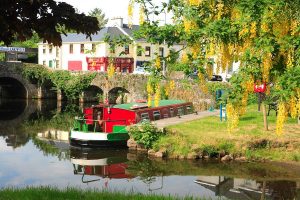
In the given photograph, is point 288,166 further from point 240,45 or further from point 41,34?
point 41,34

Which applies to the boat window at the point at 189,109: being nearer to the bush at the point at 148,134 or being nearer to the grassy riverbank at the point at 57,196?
the bush at the point at 148,134

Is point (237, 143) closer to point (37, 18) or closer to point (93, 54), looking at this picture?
point (37, 18)

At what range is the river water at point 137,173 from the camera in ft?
60.1

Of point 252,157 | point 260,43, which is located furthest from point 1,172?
point 260,43

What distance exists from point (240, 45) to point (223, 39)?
2.80 feet

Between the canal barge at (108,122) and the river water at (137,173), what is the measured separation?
0.62 metres

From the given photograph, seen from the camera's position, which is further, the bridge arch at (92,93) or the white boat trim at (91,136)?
the bridge arch at (92,93)

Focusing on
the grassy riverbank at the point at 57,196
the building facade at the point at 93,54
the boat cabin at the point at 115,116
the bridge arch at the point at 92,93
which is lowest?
the grassy riverbank at the point at 57,196

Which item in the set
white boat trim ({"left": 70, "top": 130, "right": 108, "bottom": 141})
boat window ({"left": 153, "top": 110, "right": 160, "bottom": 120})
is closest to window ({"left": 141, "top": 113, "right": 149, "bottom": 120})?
boat window ({"left": 153, "top": 110, "right": 160, "bottom": 120})

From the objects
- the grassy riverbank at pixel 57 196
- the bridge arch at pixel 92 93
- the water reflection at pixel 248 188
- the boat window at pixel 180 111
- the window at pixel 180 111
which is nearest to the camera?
the grassy riverbank at pixel 57 196

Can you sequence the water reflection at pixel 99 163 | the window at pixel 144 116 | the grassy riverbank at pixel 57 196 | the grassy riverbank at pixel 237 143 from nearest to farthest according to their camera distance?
the grassy riverbank at pixel 57 196
the water reflection at pixel 99 163
the grassy riverbank at pixel 237 143
the window at pixel 144 116

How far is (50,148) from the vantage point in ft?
92.0

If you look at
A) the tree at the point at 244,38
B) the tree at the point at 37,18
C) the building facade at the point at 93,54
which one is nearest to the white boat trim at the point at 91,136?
the tree at the point at 244,38

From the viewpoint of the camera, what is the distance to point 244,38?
12.9 m
